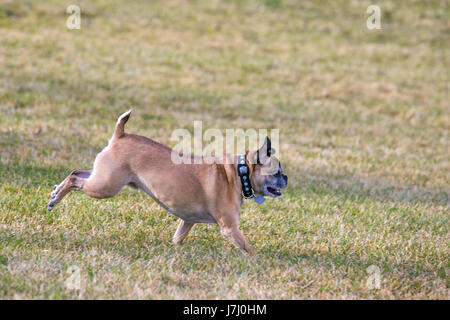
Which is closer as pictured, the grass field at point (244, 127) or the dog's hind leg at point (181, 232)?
the grass field at point (244, 127)

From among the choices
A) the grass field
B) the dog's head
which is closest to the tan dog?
the dog's head

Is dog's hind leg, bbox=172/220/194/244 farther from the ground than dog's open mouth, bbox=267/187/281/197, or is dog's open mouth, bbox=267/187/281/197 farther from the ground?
dog's open mouth, bbox=267/187/281/197

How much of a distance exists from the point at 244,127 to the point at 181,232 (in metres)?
5.86

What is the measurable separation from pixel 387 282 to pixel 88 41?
1254 centimetres

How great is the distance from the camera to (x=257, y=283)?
14.5 ft

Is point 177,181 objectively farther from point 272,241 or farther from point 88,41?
point 88,41

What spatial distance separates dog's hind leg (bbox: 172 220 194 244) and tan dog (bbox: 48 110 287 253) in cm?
18

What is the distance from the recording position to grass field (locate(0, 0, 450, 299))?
4578mm

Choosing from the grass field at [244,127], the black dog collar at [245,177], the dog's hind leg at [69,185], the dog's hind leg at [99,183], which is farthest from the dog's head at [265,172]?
the dog's hind leg at [69,185]

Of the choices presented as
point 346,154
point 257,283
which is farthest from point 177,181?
point 346,154

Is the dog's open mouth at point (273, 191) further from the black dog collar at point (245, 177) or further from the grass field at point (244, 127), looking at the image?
the grass field at point (244, 127)

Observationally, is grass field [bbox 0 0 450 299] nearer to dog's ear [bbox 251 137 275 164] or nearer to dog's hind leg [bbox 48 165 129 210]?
dog's hind leg [bbox 48 165 129 210]

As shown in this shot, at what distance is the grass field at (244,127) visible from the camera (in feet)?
15.0

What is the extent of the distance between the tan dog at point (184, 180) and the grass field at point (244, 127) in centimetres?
38
